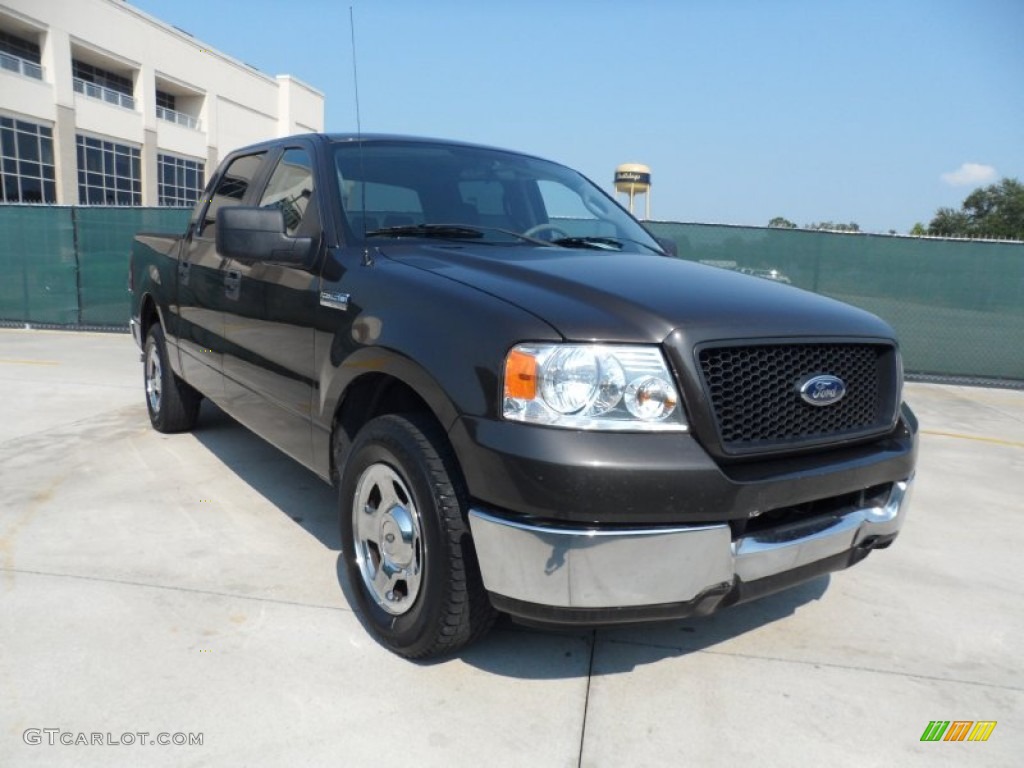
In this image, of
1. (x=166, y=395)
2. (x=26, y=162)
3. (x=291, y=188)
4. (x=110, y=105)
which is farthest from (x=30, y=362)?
(x=110, y=105)

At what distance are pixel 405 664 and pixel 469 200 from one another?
79.0 inches

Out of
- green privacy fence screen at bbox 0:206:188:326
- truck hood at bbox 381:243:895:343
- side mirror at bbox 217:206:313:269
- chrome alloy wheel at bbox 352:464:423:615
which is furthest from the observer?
green privacy fence screen at bbox 0:206:188:326

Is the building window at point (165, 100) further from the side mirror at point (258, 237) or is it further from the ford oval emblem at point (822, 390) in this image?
the ford oval emblem at point (822, 390)

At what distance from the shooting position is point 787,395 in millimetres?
2398

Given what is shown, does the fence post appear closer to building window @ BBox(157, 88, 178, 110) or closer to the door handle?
the door handle

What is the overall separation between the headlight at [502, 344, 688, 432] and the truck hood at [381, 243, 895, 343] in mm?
56

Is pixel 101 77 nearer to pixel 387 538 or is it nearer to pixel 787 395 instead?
pixel 387 538

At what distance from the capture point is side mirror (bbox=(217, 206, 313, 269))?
10.1 feet

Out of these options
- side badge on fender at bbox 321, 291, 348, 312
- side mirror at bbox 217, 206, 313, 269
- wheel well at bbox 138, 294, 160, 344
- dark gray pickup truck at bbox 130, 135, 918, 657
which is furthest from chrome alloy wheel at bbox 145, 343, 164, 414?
side badge on fender at bbox 321, 291, 348, 312

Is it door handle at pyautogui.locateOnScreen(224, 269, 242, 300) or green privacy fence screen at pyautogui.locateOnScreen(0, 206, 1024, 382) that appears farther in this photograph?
green privacy fence screen at pyautogui.locateOnScreen(0, 206, 1024, 382)

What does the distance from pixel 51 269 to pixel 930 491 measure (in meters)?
11.9

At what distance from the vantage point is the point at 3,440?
5332mm

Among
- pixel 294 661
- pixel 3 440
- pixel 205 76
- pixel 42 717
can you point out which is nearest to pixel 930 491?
pixel 294 661

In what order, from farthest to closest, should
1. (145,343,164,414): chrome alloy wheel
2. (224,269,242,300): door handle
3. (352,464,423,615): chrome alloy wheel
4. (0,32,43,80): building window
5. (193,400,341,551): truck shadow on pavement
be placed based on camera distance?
(0,32,43,80): building window
(145,343,164,414): chrome alloy wheel
(193,400,341,551): truck shadow on pavement
(224,269,242,300): door handle
(352,464,423,615): chrome alloy wheel
